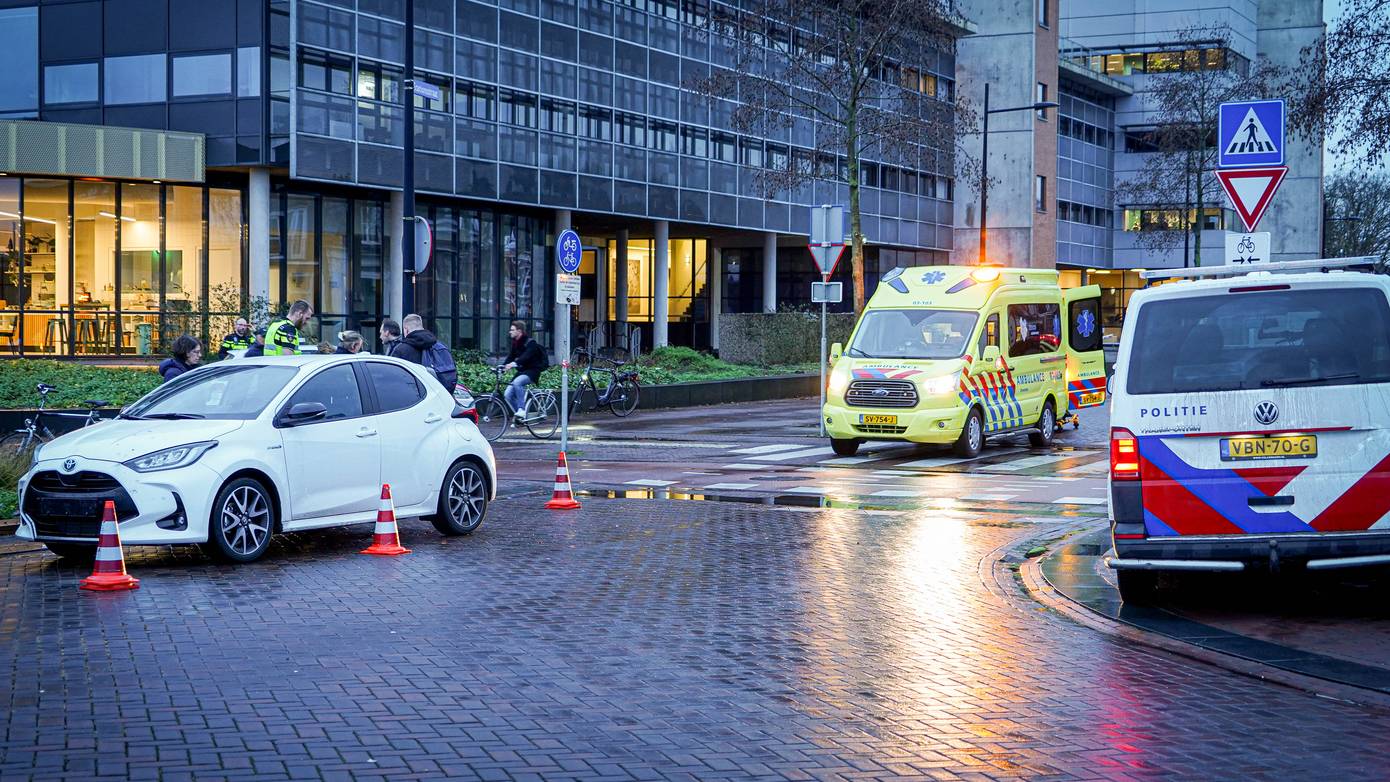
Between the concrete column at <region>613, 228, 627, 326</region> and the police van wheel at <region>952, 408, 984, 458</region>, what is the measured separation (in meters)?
32.9

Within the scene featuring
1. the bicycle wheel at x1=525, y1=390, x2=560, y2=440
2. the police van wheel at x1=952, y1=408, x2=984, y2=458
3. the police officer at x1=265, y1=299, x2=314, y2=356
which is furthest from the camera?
the bicycle wheel at x1=525, y1=390, x2=560, y2=440

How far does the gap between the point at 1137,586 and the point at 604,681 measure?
4.03 meters

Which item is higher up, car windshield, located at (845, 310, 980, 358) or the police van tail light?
car windshield, located at (845, 310, 980, 358)

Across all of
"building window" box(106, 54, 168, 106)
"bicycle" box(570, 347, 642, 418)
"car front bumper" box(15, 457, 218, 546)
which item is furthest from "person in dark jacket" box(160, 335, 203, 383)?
"building window" box(106, 54, 168, 106)

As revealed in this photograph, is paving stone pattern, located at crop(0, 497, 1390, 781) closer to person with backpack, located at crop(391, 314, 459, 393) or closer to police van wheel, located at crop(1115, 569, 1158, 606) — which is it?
police van wheel, located at crop(1115, 569, 1158, 606)

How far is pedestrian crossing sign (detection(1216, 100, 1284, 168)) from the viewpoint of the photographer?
1162 cm

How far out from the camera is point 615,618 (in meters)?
9.22

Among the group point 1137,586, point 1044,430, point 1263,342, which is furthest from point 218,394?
point 1044,430

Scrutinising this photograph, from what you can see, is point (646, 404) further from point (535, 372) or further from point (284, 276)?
point (284, 276)

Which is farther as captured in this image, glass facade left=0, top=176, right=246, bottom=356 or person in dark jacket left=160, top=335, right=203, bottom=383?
glass facade left=0, top=176, right=246, bottom=356

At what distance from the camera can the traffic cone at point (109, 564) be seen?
998 centimetres

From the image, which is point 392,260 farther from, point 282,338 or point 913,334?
point 282,338

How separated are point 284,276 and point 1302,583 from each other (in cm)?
3160

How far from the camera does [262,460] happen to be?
1131cm
